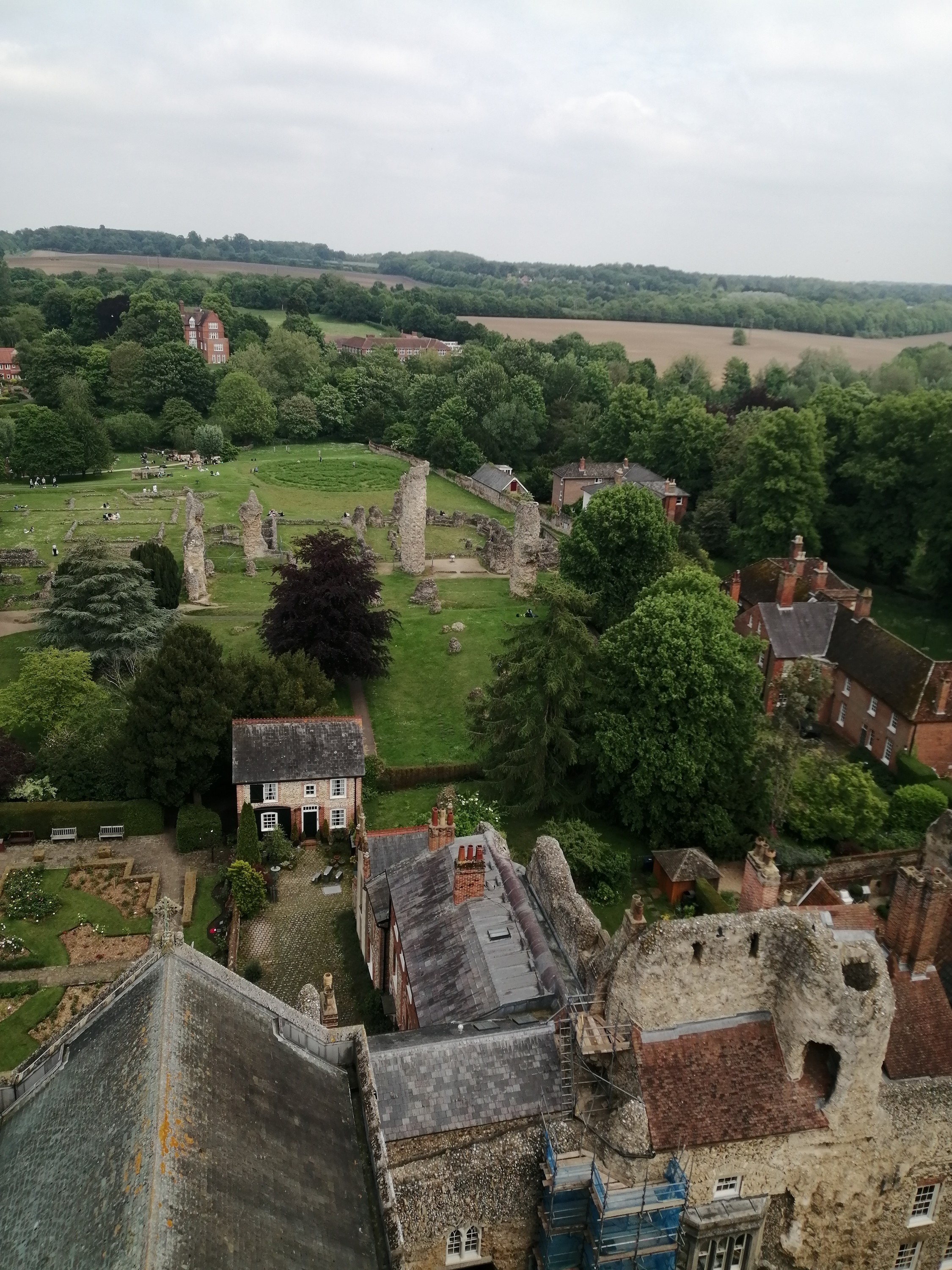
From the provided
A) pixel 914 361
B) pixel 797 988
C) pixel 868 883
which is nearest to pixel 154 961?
pixel 797 988

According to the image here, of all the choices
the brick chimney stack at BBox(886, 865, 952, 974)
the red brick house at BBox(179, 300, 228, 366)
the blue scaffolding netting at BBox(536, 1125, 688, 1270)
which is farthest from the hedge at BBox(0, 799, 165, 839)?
the red brick house at BBox(179, 300, 228, 366)

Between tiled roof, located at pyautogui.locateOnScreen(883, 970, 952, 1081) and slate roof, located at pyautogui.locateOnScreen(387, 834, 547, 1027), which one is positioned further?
slate roof, located at pyautogui.locateOnScreen(387, 834, 547, 1027)

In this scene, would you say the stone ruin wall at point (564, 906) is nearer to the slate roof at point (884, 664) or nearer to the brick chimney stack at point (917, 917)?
the brick chimney stack at point (917, 917)

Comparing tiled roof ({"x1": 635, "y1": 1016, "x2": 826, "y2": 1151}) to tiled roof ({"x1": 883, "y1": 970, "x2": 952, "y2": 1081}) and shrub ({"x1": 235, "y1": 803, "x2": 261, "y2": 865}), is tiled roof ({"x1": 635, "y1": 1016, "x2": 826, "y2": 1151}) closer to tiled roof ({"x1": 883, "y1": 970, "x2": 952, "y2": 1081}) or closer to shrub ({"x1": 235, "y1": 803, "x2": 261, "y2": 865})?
tiled roof ({"x1": 883, "y1": 970, "x2": 952, "y2": 1081})

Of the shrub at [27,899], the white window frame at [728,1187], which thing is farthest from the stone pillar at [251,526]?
the white window frame at [728,1187]

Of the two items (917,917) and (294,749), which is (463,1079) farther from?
(294,749)
